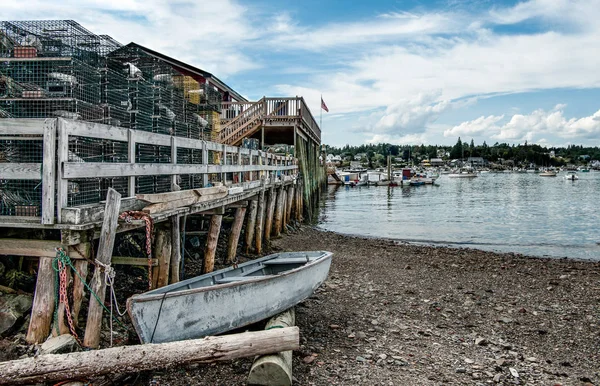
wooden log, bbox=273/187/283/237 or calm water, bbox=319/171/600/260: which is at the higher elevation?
wooden log, bbox=273/187/283/237

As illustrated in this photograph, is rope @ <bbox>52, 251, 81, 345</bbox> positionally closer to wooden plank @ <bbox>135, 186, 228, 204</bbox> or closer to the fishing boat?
the fishing boat

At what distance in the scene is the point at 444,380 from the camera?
5859 mm

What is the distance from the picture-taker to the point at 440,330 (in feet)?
25.9

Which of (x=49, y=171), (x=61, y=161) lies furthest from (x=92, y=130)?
(x=49, y=171)

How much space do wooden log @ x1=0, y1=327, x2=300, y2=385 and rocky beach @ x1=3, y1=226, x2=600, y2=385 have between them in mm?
761

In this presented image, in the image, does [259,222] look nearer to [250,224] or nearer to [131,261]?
[250,224]

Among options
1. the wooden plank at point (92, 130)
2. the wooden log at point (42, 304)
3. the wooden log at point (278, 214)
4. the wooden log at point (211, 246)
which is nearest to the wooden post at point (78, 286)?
the wooden log at point (42, 304)

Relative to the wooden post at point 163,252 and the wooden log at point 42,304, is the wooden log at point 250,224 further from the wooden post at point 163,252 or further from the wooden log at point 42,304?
the wooden log at point 42,304

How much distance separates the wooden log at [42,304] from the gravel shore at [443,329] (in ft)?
4.54

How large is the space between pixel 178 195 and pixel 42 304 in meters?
2.53

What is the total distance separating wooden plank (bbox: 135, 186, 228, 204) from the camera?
6261 millimetres

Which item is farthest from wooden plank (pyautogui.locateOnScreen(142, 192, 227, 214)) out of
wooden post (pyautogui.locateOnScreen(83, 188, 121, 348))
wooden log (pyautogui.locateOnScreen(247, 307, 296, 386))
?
wooden log (pyautogui.locateOnScreen(247, 307, 296, 386))

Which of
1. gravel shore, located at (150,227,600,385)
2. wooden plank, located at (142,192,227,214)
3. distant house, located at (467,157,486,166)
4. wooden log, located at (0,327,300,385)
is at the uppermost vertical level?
distant house, located at (467,157,486,166)

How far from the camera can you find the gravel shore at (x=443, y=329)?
5957mm
